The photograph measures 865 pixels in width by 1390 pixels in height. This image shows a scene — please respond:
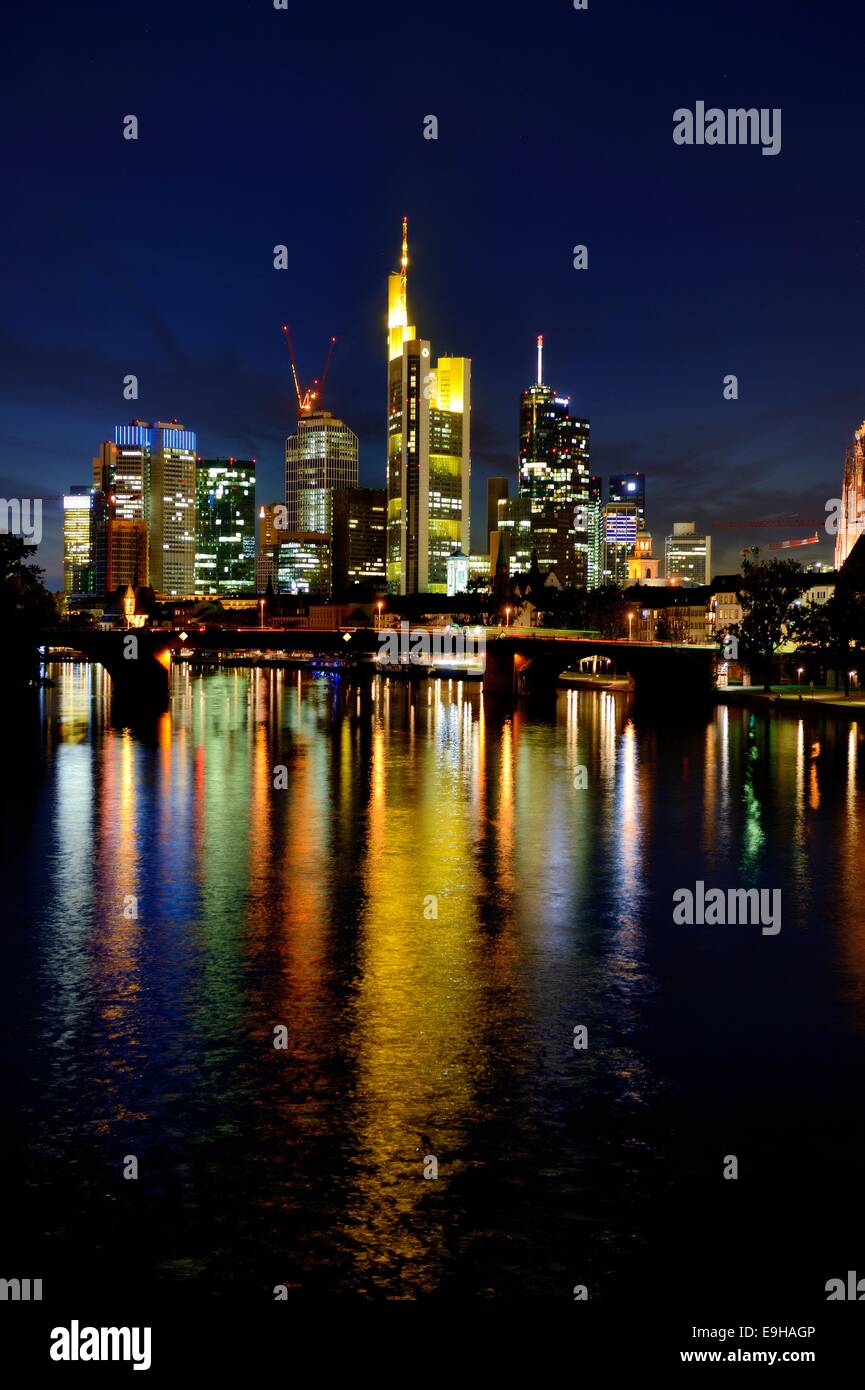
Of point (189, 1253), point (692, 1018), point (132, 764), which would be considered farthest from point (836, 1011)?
point (132, 764)

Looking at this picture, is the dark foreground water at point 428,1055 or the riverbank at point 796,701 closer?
the dark foreground water at point 428,1055

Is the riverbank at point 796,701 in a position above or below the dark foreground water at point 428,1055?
above

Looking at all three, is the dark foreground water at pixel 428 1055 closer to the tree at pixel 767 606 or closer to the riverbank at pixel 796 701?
the riverbank at pixel 796 701

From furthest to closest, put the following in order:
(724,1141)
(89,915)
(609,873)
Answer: (609,873), (89,915), (724,1141)

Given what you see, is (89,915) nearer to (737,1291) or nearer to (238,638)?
(737,1291)

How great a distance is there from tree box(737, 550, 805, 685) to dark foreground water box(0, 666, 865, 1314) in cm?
9555

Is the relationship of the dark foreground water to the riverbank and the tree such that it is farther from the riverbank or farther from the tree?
the tree

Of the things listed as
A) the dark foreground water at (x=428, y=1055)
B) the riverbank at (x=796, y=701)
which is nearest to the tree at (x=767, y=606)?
the riverbank at (x=796, y=701)

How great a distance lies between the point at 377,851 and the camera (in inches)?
1644

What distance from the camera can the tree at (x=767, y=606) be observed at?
465ft

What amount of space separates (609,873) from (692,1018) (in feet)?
48.5

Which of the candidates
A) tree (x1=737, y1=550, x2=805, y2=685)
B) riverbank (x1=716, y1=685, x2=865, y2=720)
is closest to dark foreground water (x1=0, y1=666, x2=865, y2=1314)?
riverbank (x1=716, y1=685, x2=865, y2=720)

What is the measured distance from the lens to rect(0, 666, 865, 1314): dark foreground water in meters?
15.2

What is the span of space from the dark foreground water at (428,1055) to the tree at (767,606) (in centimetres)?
9555
